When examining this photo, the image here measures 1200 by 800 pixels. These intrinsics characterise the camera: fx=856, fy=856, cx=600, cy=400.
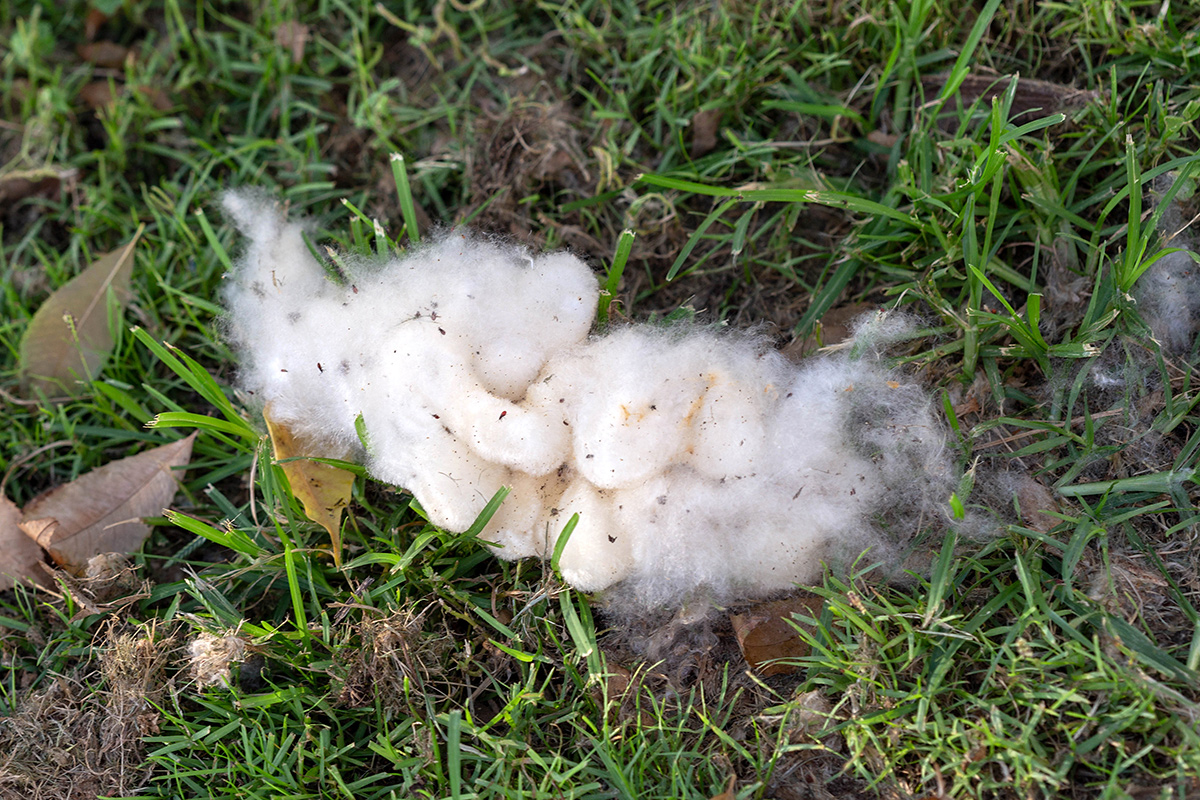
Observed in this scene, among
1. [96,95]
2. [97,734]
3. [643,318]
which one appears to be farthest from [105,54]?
[97,734]

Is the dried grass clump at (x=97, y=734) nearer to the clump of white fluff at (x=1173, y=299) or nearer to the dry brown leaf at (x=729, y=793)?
the dry brown leaf at (x=729, y=793)

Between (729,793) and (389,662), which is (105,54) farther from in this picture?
(729,793)

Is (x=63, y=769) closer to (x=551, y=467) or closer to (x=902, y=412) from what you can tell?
(x=551, y=467)

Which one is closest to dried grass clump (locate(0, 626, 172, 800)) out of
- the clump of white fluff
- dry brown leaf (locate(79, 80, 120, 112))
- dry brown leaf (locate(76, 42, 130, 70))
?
dry brown leaf (locate(79, 80, 120, 112))

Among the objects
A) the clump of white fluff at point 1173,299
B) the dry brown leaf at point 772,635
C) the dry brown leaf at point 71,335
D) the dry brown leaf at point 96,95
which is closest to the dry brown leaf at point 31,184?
the dry brown leaf at point 96,95

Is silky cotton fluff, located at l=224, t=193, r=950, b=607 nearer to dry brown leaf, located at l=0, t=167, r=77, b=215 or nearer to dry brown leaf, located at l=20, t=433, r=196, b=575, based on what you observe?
dry brown leaf, located at l=20, t=433, r=196, b=575
